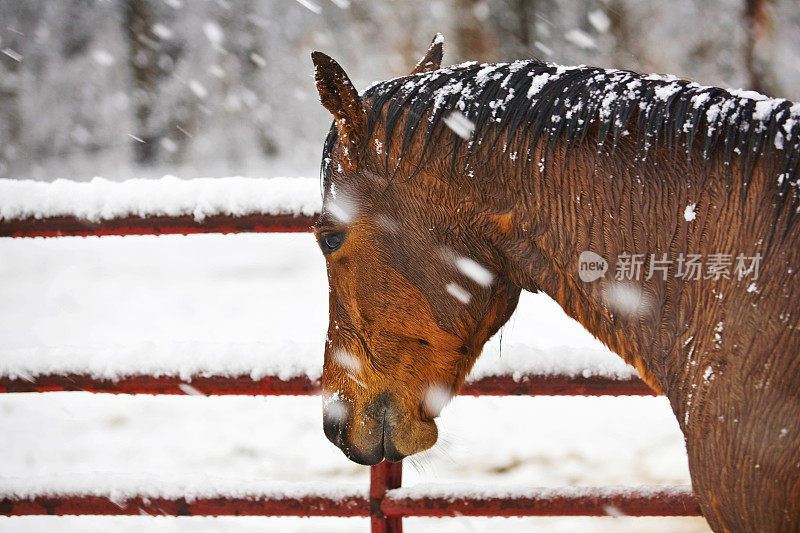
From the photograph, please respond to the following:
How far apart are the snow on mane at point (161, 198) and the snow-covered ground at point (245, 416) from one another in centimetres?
46

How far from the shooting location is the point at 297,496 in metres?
2.13

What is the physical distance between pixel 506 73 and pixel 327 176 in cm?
46

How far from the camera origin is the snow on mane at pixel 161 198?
209 cm

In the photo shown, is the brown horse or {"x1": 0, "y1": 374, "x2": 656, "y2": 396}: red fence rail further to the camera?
{"x1": 0, "y1": 374, "x2": 656, "y2": 396}: red fence rail

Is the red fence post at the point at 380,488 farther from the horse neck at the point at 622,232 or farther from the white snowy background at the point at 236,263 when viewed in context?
the horse neck at the point at 622,232

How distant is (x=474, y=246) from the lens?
1.40 metres

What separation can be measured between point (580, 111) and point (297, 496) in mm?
1530

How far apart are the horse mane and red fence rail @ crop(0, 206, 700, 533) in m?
0.77

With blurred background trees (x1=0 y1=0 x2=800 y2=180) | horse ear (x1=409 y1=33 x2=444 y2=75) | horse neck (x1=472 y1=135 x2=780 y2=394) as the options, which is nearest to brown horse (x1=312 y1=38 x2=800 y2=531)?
horse neck (x1=472 y1=135 x2=780 y2=394)

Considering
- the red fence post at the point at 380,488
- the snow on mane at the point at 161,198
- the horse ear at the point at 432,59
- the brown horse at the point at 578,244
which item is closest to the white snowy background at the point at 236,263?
the snow on mane at the point at 161,198

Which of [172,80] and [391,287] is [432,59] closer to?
[391,287]

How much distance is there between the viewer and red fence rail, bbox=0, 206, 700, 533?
2023mm

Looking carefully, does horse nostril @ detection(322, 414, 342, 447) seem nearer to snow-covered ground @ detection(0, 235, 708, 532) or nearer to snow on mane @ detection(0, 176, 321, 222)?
snow-covered ground @ detection(0, 235, 708, 532)

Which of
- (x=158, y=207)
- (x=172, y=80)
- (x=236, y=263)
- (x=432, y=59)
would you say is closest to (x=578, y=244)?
(x=432, y=59)
